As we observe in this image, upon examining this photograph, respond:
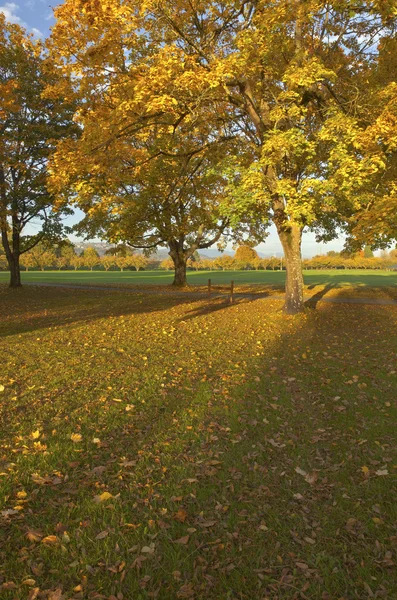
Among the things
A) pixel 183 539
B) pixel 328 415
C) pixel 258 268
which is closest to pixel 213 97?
pixel 328 415

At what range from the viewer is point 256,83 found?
13.9 m

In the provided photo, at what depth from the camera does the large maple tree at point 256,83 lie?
10961 millimetres

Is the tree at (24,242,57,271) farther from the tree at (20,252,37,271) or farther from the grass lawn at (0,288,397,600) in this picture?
the grass lawn at (0,288,397,600)

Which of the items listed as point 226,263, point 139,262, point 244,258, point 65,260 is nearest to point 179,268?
point 139,262

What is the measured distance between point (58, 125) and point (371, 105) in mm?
20544

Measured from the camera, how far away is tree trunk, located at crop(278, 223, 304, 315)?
14977 millimetres

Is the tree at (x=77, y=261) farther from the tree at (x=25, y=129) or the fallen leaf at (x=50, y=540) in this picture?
the fallen leaf at (x=50, y=540)

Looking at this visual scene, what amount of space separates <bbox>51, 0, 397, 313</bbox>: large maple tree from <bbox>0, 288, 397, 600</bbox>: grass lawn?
21.3 feet

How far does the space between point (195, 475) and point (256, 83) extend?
14.3 meters

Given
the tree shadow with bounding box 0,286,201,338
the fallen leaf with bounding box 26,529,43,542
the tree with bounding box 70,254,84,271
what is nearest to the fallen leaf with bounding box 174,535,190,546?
the fallen leaf with bounding box 26,529,43,542

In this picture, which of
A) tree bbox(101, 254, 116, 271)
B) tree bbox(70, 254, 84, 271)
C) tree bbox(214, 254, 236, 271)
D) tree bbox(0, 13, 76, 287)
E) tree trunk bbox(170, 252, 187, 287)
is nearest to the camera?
tree bbox(0, 13, 76, 287)

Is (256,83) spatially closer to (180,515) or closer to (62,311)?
(62,311)

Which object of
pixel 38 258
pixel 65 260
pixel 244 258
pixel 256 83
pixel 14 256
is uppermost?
pixel 256 83

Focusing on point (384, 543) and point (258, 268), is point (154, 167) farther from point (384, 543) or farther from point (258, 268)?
point (258, 268)
